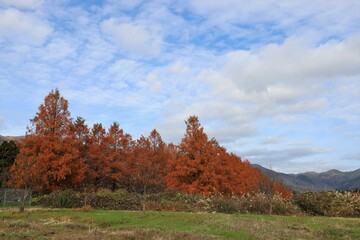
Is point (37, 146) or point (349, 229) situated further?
point (37, 146)

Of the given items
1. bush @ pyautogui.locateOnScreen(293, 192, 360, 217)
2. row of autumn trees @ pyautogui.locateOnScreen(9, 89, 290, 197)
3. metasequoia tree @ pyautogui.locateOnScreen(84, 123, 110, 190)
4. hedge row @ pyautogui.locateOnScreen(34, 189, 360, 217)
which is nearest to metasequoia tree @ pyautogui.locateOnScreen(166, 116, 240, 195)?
row of autumn trees @ pyautogui.locateOnScreen(9, 89, 290, 197)

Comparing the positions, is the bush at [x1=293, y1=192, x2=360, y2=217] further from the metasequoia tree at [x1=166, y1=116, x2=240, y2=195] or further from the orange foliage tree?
the metasequoia tree at [x1=166, y1=116, x2=240, y2=195]

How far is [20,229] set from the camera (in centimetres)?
1305

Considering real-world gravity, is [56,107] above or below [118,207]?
above

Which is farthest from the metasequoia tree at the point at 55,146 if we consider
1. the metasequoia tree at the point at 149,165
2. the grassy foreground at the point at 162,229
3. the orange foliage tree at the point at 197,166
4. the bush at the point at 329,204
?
the bush at the point at 329,204

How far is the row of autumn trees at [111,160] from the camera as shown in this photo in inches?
1330

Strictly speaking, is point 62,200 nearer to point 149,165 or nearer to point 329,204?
point 149,165

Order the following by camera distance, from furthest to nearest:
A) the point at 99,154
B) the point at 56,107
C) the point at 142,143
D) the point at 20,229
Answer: the point at 142,143
the point at 99,154
the point at 56,107
the point at 20,229

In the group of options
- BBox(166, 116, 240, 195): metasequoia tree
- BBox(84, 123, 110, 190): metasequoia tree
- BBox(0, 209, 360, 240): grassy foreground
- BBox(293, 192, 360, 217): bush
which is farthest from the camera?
BBox(84, 123, 110, 190): metasequoia tree

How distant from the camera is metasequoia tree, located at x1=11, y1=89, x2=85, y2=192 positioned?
34219 mm

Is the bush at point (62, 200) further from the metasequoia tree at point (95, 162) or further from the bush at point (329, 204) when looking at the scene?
the bush at point (329, 204)

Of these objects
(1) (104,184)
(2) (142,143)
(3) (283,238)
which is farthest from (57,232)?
(2) (142,143)

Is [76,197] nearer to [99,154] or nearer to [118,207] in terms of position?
[118,207]

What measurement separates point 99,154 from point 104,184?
494 centimetres
